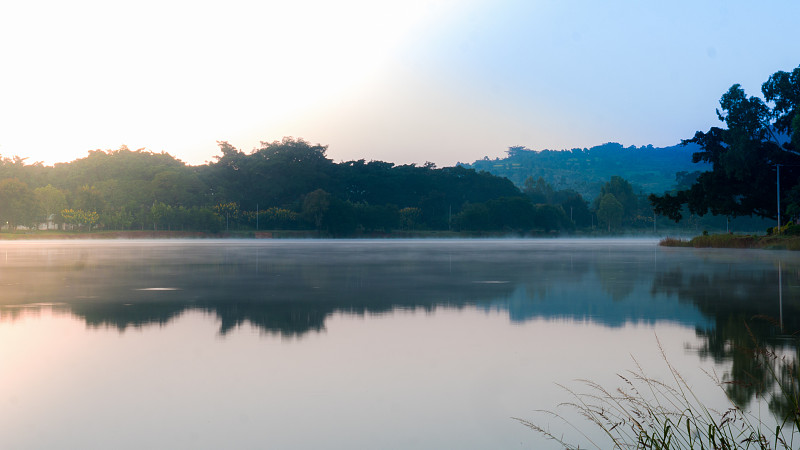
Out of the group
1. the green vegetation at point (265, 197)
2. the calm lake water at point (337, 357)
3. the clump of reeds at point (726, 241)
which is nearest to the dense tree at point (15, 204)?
the green vegetation at point (265, 197)

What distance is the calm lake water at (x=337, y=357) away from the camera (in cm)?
564

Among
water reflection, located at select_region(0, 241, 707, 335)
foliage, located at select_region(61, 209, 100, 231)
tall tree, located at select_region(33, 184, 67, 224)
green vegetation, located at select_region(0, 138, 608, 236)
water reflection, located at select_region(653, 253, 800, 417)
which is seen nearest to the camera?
water reflection, located at select_region(653, 253, 800, 417)

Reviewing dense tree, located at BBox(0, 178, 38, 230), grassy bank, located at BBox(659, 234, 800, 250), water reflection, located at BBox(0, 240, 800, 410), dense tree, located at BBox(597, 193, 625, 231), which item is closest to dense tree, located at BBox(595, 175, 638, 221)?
dense tree, located at BBox(597, 193, 625, 231)

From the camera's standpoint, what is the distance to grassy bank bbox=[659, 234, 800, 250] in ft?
168

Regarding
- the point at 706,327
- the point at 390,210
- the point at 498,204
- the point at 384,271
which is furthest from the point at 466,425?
the point at 498,204

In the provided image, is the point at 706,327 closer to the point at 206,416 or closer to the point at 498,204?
the point at 206,416

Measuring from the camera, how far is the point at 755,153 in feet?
193

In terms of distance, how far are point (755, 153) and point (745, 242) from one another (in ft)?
25.2

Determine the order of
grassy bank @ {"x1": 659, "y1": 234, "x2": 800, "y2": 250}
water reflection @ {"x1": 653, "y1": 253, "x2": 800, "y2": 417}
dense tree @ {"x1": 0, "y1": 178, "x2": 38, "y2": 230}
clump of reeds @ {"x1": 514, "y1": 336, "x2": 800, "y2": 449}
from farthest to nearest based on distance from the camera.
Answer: dense tree @ {"x1": 0, "y1": 178, "x2": 38, "y2": 230} → grassy bank @ {"x1": 659, "y1": 234, "x2": 800, "y2": 250} → water reflection @ {"x1": 653, "y1": 253, "x2": 800, "y2": 417} → clump of reeds @ {"x1": 514, "y1": 336, "x2": 800, "y2": 449}

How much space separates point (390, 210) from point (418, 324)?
13568 centimetres

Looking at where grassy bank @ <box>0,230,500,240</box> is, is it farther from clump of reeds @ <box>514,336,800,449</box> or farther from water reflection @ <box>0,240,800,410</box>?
clump of reeds @ <box>514,336,800,449</box>

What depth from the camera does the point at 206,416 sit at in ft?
19.5

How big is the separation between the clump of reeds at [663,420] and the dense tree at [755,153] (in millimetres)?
56688

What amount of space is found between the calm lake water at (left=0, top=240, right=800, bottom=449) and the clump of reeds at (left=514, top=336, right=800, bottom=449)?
258 millimetres
